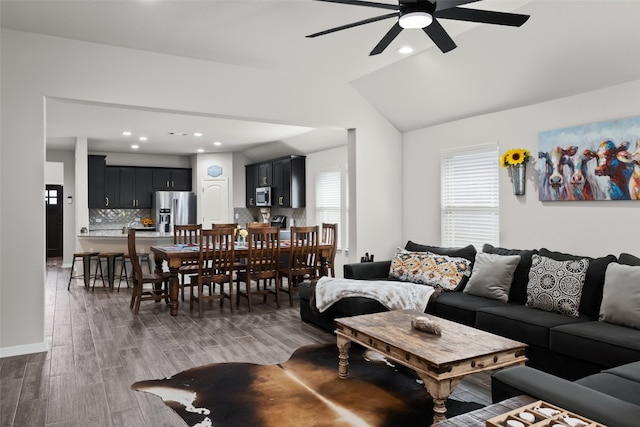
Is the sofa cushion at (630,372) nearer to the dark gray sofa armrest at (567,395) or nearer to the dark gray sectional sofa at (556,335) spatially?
the dark gray sectional sofa at (556,335)

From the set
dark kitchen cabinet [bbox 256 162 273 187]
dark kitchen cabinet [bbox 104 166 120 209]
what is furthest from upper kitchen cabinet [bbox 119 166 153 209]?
dark kitchen cabinet [bbox 256 162 273 187]

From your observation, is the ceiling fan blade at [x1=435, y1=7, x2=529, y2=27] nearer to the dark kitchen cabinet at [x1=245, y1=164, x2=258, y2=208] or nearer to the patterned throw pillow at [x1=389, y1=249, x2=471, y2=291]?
the patterned throw pillow at [x1=389, y1=249, x2=471, y2=291]

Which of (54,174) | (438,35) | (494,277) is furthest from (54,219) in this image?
(438,35)

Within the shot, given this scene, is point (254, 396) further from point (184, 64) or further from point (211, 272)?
point (184, 64)

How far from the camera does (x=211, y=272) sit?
5.62 meters

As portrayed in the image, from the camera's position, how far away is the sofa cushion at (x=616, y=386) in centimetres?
225

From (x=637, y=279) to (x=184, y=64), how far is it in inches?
176

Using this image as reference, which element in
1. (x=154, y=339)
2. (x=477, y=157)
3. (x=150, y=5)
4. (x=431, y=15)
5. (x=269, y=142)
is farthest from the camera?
(x=269, y=142)

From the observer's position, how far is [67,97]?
4.31m

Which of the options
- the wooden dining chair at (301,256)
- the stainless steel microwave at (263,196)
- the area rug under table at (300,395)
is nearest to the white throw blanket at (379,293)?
the area rug under table at (300,395)

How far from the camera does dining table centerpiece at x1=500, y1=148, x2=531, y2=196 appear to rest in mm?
4590

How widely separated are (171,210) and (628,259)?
8.90 metres

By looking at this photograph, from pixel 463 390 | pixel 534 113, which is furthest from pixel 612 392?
pixel 534 113

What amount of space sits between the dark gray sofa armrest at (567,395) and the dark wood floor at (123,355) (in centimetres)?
84
